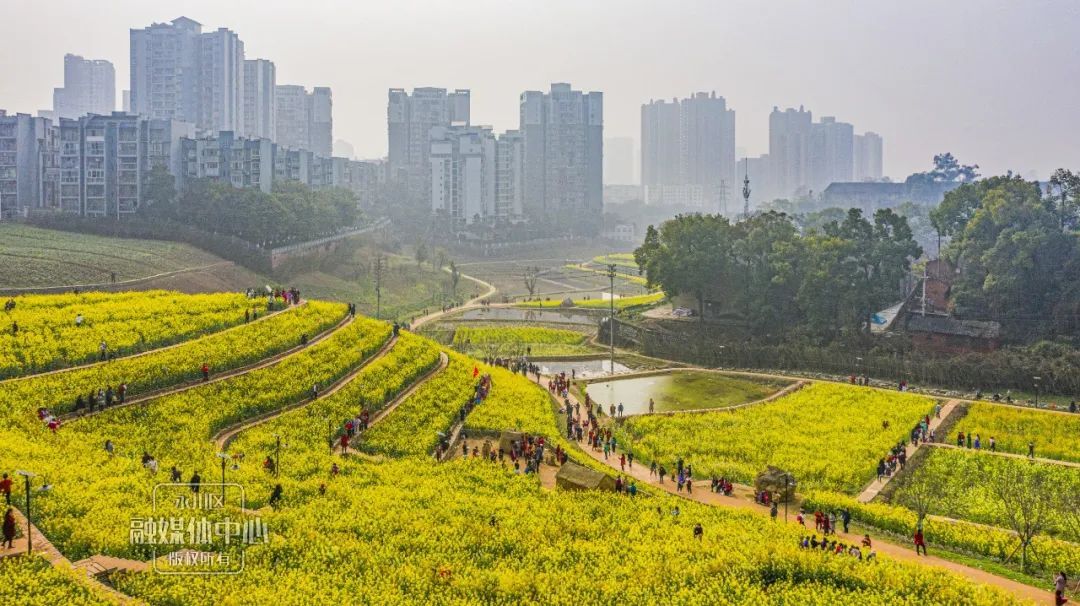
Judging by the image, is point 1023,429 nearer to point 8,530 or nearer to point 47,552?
point 47,552

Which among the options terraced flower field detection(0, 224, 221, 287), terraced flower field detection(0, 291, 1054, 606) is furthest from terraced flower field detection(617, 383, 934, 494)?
terraced flower field detection(0, 224, 221, 287)

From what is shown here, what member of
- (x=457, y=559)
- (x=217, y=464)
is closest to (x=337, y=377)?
(x=217, y=464)

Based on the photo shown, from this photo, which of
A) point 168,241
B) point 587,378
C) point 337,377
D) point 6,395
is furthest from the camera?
point 168,241

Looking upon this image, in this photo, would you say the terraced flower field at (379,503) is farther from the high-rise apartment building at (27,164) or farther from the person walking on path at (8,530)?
the high-rise apartment building at (27,164)

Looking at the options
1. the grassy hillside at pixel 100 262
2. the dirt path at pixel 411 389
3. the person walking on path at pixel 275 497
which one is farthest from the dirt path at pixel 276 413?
the grassy hillside at pixel 100 262

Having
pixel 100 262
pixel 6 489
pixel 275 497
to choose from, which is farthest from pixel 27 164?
pixel 6 489

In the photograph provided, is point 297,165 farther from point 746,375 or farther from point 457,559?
point 457,559
